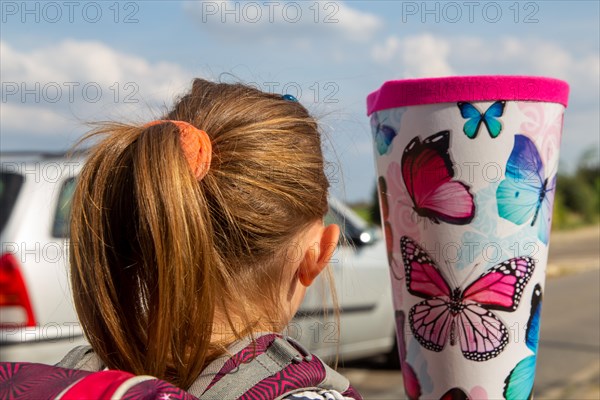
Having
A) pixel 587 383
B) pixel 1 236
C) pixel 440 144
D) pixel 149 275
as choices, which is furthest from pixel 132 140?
pixel 587 383

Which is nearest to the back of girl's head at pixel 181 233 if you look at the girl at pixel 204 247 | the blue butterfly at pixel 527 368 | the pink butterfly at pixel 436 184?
the girl at pixel 204 247

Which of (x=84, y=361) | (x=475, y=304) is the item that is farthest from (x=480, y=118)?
(x=84, y=361)

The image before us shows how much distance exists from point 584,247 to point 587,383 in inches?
596

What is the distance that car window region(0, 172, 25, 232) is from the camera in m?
3.76

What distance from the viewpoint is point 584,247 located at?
19062 millimetres

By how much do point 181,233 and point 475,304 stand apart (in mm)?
672

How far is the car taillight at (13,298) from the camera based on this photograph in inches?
141

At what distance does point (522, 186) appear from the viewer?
1548 mm

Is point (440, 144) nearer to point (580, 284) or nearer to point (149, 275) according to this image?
point (149, 275)

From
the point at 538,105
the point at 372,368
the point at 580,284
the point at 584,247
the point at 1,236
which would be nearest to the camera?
the point at 538,105

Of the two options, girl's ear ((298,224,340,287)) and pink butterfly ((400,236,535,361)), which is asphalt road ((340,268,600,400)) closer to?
pink butterfly ((400,236,535,361))

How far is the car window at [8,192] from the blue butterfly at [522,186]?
112 inches

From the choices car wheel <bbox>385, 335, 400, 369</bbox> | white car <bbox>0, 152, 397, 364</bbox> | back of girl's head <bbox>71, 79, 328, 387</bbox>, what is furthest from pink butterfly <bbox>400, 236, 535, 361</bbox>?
car wheel <bbox>385, 335, 400, 369</bbox>

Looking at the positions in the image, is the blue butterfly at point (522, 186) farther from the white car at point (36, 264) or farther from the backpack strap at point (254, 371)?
the white car at point (36, 264)
